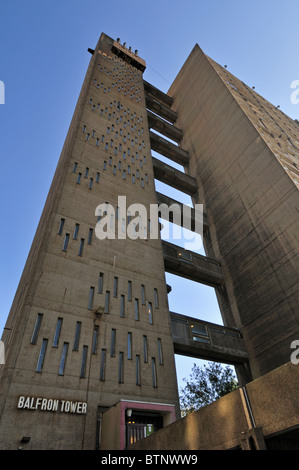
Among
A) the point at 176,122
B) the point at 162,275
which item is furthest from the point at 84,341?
the point at 176,122

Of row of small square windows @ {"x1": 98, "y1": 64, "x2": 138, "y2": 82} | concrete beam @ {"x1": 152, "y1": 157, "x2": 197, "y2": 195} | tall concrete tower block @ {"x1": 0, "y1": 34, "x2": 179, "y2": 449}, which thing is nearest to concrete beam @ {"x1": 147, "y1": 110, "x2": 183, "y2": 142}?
row of small square windows @ {"x1": 98, "y1": 64, "x2": 138, "y2": 82}

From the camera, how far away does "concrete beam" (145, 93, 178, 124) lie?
125 feet

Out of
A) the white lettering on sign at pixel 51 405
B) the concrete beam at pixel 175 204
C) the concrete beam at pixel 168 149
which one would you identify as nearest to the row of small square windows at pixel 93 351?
the white lettering on sign at pixel 51 405

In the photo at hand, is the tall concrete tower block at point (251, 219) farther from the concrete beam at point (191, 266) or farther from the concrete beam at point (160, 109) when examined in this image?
the concrete beam at point (160, 109)

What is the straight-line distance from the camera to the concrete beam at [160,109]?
3816 cm

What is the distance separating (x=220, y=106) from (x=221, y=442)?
29573mm

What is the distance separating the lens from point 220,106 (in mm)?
29938

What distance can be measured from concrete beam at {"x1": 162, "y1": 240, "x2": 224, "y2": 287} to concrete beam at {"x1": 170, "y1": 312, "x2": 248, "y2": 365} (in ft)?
14.2

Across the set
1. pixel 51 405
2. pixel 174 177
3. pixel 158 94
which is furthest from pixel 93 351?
pixel 158 94

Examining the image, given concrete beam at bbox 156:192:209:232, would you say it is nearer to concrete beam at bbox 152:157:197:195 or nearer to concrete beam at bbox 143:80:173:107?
concrete beam at bbox 152:157:197:195

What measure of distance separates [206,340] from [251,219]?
9129 millimetres

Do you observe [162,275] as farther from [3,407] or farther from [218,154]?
[218,154]

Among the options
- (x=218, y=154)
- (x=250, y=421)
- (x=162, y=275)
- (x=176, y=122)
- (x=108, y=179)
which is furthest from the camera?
(x=176, y=122)

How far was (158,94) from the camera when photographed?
4072 centimetres
